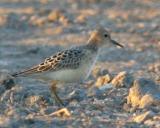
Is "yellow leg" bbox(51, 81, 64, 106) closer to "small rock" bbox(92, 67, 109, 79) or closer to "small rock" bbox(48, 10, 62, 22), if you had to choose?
"small rock" bbox(92, 67, 109, 79)

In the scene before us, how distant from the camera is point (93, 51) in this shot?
11.0 m

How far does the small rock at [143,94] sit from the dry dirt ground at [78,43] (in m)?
0.02

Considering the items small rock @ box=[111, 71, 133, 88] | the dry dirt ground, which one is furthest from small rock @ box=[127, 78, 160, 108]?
small rock @ box=[111, 71, 133, 88]

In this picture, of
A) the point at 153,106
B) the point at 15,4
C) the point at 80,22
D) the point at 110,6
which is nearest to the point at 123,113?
the point at 153,106

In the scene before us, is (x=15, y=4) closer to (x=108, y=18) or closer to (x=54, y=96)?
(x=108, y=18)

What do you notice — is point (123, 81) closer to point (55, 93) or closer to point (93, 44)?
point (93, 44)

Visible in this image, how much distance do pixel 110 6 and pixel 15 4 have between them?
3.07 meters

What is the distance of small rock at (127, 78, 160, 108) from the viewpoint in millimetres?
10250

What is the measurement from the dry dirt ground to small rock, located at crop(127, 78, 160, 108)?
0.02 metres

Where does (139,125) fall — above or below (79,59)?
below

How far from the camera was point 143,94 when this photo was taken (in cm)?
1055

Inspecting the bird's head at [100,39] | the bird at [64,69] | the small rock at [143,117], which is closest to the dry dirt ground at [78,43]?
the small rock at [143,117]

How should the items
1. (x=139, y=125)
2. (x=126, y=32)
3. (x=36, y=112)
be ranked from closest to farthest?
(x=139, y=125)
(x=36, y=112)
(x=126, y=32)

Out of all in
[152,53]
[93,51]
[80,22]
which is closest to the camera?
[93,51]
